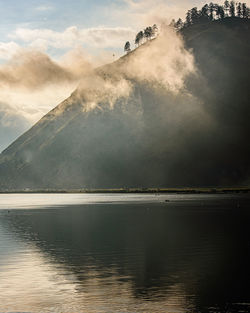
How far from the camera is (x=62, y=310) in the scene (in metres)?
28.9

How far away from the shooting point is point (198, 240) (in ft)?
212

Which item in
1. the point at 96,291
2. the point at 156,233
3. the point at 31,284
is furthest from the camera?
the point at 156,233

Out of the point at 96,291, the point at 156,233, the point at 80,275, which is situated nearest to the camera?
the point at 96,291

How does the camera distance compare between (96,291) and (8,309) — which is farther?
(96,291)

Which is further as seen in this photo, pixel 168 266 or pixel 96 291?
pixel 168 266

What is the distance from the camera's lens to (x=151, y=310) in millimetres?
28750

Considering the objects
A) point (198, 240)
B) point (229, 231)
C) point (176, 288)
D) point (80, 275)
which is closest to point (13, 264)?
point (80, 275)

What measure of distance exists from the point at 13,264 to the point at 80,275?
29.3 feet

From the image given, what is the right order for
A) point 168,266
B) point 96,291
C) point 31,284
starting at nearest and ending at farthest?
point 96,291
point 31,284
point 168,266

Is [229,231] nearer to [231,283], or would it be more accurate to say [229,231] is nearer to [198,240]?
[198,240]

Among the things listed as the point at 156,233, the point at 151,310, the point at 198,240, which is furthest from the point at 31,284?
the point at 156,233

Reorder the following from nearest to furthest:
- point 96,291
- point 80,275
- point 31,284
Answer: point 96,291, point 31,284, point 80,275

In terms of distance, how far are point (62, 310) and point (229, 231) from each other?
5037 centimetres

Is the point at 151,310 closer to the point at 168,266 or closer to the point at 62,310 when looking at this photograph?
the point at 62,310
